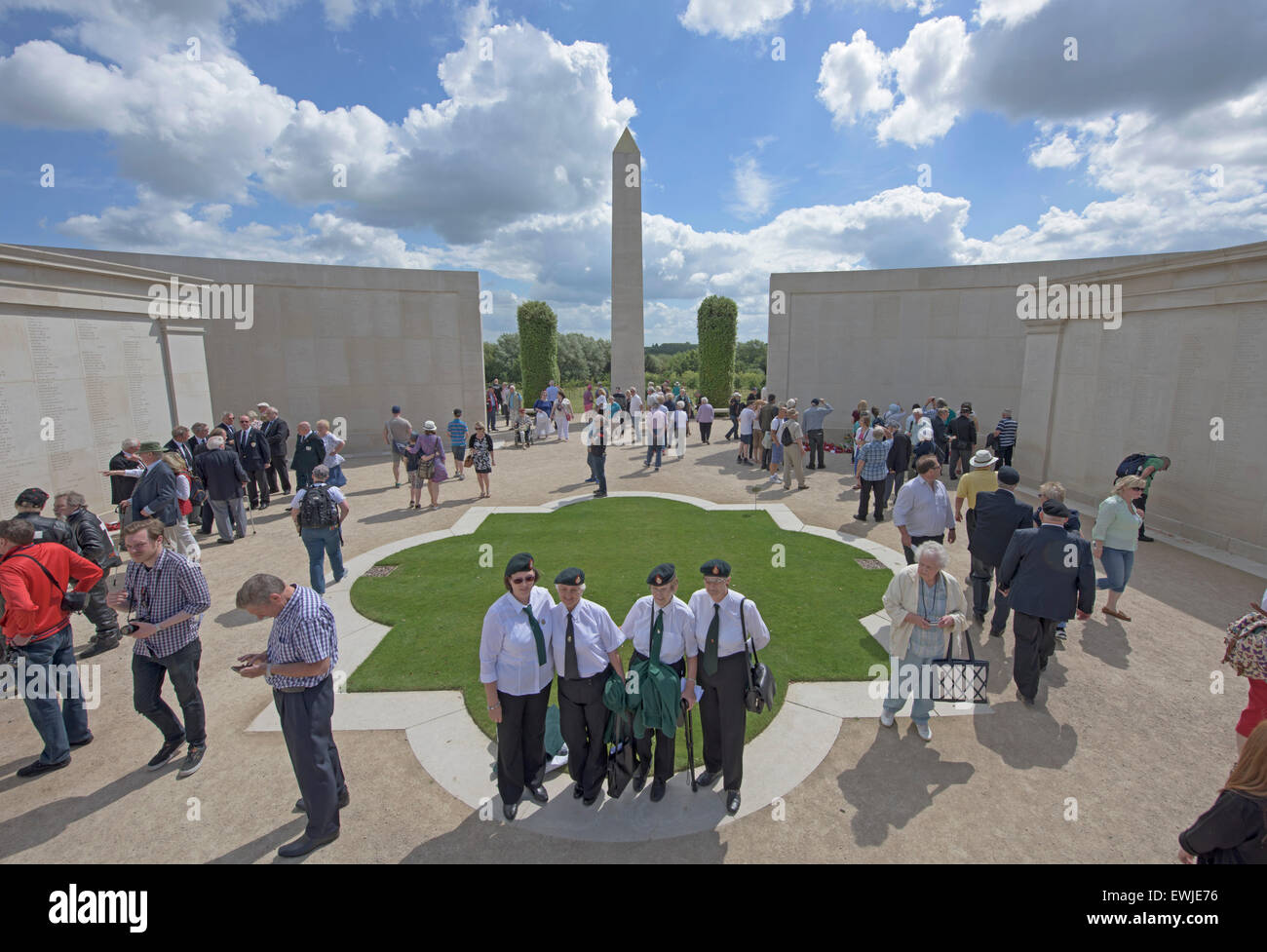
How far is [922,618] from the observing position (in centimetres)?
498

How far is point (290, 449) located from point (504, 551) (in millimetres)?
12241

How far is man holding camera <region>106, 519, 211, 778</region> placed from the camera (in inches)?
184

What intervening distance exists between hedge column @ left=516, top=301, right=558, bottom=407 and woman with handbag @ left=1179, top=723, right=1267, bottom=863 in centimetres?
2771

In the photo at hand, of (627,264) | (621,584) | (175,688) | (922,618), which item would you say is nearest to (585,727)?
(922,618)

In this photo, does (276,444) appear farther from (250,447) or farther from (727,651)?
(727,651)

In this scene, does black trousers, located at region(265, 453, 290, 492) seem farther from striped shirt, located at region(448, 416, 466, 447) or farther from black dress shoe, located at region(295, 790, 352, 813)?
black dress shoe, located at region(295, 790, 352, 813)

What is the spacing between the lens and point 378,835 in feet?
13.8

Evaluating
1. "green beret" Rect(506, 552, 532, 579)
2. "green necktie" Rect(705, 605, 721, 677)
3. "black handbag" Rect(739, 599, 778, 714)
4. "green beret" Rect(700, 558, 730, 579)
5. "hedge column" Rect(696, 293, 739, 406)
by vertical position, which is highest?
"hedge column" Rect(696, 293, 739, 406)

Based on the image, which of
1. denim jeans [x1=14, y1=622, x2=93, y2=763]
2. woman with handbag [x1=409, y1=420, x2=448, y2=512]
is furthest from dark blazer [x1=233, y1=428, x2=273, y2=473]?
denim jeans [x1=14, y1=622, x2=93, y2=763]

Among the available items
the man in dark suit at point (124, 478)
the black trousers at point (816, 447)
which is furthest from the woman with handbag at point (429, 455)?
the black trousers at point (816, 447)

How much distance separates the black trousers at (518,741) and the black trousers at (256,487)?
34.7 ft

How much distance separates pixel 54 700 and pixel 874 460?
1098 cm

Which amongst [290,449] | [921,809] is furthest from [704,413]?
[921,809]
